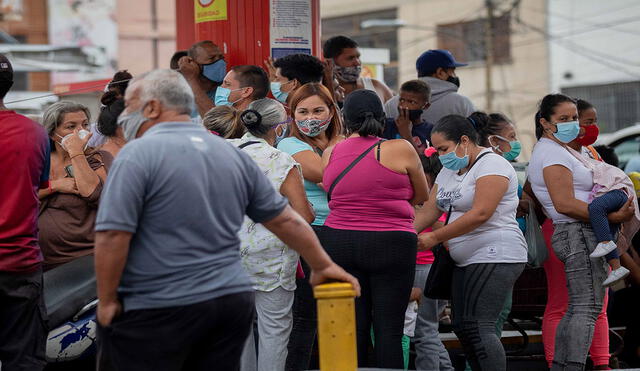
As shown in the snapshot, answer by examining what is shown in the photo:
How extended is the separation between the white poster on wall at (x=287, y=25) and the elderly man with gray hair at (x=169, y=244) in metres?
4.14

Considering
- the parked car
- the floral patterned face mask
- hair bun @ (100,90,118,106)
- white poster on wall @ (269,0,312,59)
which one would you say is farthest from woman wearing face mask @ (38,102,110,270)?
the parked car

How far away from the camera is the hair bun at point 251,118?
19.2 ft

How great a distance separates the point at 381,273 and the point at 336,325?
153 centimetres

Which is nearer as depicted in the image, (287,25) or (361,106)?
(361,106)

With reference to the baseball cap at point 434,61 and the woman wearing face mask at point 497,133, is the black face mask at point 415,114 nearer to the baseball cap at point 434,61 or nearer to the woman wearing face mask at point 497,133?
the woman wearing face mask at point 497,133

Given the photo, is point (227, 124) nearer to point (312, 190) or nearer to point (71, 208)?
point (312, 190)

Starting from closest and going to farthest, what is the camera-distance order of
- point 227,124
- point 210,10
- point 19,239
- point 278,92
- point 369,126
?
1. point 19,239
2. point 369,126
3. point 227,124
4. point 278,92
5. point 210,10

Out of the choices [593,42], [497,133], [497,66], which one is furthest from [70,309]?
[497,66]

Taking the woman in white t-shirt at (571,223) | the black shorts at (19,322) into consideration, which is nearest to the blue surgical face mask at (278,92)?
the woman in white t-shirt at (571,223)

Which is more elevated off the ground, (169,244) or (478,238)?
(169,244)

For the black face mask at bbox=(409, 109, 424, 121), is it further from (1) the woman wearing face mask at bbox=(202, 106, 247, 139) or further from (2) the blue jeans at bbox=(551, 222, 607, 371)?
(1) the woman wearing face mask at bbox=(202, 106, 247, 139)

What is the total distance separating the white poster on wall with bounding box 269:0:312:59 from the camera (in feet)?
26.3

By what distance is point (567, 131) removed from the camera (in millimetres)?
6633

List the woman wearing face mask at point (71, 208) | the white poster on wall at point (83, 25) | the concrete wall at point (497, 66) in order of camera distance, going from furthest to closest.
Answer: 1. the white poster on wall at point (83, 25)
2. the concrete wall at point (497, 66)
3. the woman wearing face mask at point (71, 208)
